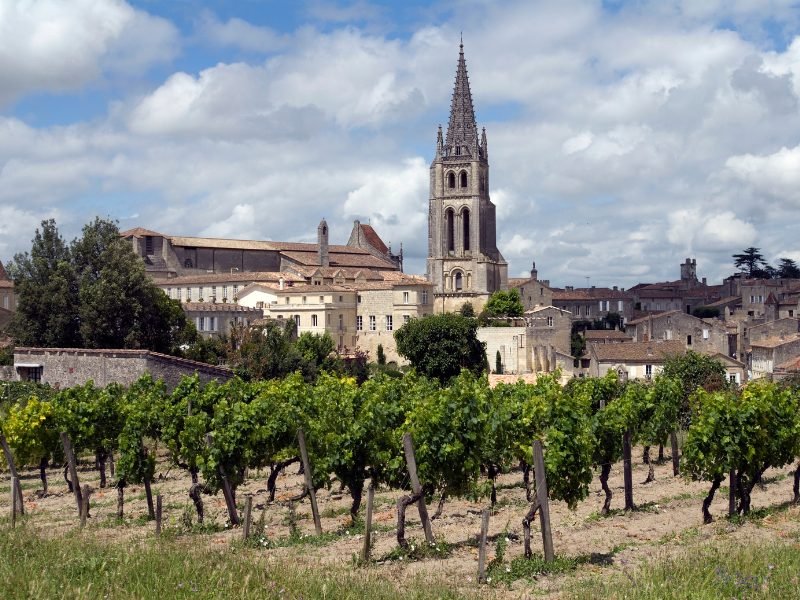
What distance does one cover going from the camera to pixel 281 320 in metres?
63.2

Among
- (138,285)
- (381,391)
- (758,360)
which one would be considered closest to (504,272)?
(758,360)

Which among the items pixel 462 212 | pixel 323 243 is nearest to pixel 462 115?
pixel 462 212

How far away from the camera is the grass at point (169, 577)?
32.6 ft

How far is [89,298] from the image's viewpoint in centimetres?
4331

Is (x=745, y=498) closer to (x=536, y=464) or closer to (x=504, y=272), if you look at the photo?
→ (x=536, y=464)

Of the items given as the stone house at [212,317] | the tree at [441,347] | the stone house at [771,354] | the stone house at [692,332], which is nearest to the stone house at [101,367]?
the tree at [441,347]

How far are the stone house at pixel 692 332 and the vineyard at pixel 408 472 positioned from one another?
148 feet

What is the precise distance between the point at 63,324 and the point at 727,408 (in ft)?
114

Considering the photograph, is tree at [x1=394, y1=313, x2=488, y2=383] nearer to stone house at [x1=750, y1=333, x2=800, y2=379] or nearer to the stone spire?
stone house at [x1=750, y1=333, x2=800, y2=379]

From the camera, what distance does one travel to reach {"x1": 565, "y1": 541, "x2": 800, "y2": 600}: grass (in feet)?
33.3

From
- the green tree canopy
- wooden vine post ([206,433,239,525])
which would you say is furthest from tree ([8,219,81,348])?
wooden vine post ([206,433,239,525])

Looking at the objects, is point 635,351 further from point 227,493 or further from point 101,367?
point 227,493

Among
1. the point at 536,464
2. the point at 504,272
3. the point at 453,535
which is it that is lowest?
the point at 453,535

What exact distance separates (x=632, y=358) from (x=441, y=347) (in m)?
11.7
